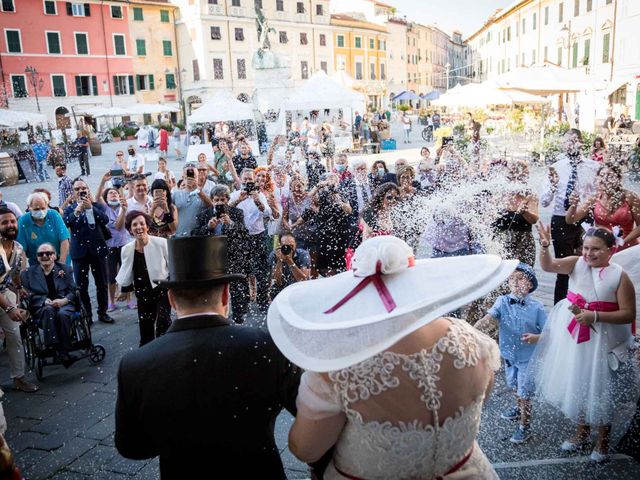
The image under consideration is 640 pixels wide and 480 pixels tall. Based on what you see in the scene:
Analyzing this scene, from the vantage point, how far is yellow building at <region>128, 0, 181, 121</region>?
5241cm

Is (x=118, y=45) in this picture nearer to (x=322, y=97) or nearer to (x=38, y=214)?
(x=322, y=97)

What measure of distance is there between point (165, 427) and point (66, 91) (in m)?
51.6

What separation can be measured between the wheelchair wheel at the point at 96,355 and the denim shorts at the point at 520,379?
3.87 metres

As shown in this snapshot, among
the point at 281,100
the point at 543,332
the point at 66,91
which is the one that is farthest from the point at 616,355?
the point at 66,91

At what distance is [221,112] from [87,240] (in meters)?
14.3

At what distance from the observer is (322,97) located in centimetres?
1980

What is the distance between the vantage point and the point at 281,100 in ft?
83.4

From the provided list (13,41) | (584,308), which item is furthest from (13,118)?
(13,41)

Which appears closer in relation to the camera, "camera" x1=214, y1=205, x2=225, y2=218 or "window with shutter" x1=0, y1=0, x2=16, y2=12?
"camera" x1=214, y1=205, x2=225, y2=218

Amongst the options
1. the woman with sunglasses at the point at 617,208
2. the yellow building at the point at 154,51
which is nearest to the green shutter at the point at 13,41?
the yellow building at the point at 154,51

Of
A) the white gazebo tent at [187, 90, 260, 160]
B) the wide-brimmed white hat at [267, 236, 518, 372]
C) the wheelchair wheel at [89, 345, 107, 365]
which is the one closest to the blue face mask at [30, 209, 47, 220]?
the wheelchair wheel at [89, 345, 107, 365]

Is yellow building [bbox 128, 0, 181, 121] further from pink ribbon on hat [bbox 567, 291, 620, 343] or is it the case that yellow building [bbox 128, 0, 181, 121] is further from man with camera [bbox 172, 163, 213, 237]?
pink ribbon on hat [bbox 567, 291, 620, 343]

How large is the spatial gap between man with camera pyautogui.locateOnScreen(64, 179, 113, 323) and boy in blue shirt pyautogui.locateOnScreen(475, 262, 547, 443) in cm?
474

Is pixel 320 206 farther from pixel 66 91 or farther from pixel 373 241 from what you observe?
pixel 66 91
